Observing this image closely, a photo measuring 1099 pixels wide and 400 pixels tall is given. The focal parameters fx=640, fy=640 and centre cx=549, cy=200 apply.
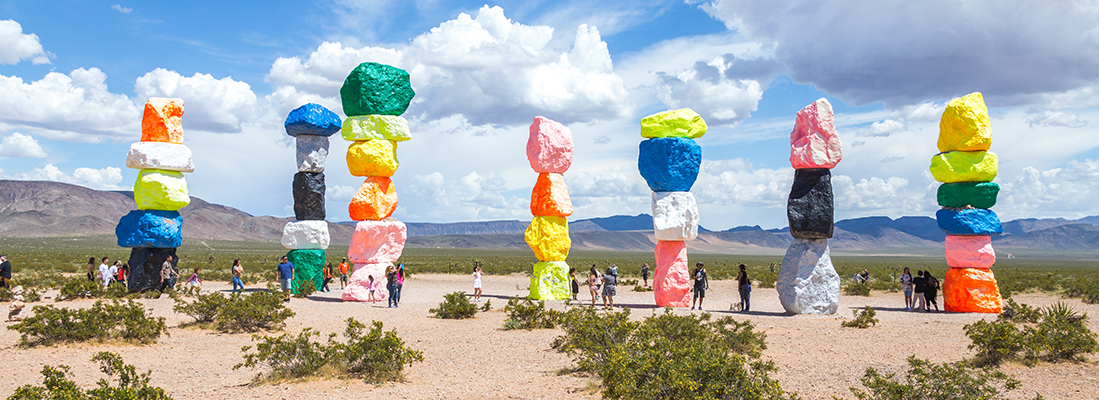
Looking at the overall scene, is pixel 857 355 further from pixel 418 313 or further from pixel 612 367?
pixel 418 313

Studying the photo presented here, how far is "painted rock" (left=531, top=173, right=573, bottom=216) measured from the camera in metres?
19.8

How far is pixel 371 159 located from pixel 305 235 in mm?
3772

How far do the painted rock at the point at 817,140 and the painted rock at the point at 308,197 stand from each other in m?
15.0

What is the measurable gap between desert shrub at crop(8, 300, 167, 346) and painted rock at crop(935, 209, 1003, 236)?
19.1 m

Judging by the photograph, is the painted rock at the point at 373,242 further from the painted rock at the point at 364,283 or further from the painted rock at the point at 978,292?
the painted rock at the point at 978,292

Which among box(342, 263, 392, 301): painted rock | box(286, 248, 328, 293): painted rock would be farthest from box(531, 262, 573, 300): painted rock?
box(286, 248, 328, 293): painted rock

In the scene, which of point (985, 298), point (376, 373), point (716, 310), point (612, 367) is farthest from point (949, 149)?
point (376, 373)

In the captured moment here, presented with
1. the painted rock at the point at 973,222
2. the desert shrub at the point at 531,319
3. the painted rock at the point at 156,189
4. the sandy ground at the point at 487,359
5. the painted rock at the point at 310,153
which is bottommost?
the sandy ground at the point at 487,359

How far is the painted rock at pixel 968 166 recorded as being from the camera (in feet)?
56.5

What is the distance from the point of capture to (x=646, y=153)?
18578 millimetres

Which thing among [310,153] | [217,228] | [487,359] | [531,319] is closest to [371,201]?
[310,153]

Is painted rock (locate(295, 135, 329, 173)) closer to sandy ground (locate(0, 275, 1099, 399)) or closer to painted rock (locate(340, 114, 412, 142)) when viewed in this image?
painted rock (locate(340, 114, 412, 142))

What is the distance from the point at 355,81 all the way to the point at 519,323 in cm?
1036

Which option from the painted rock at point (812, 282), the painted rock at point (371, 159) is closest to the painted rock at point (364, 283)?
the painted rock at point (371, 159)
